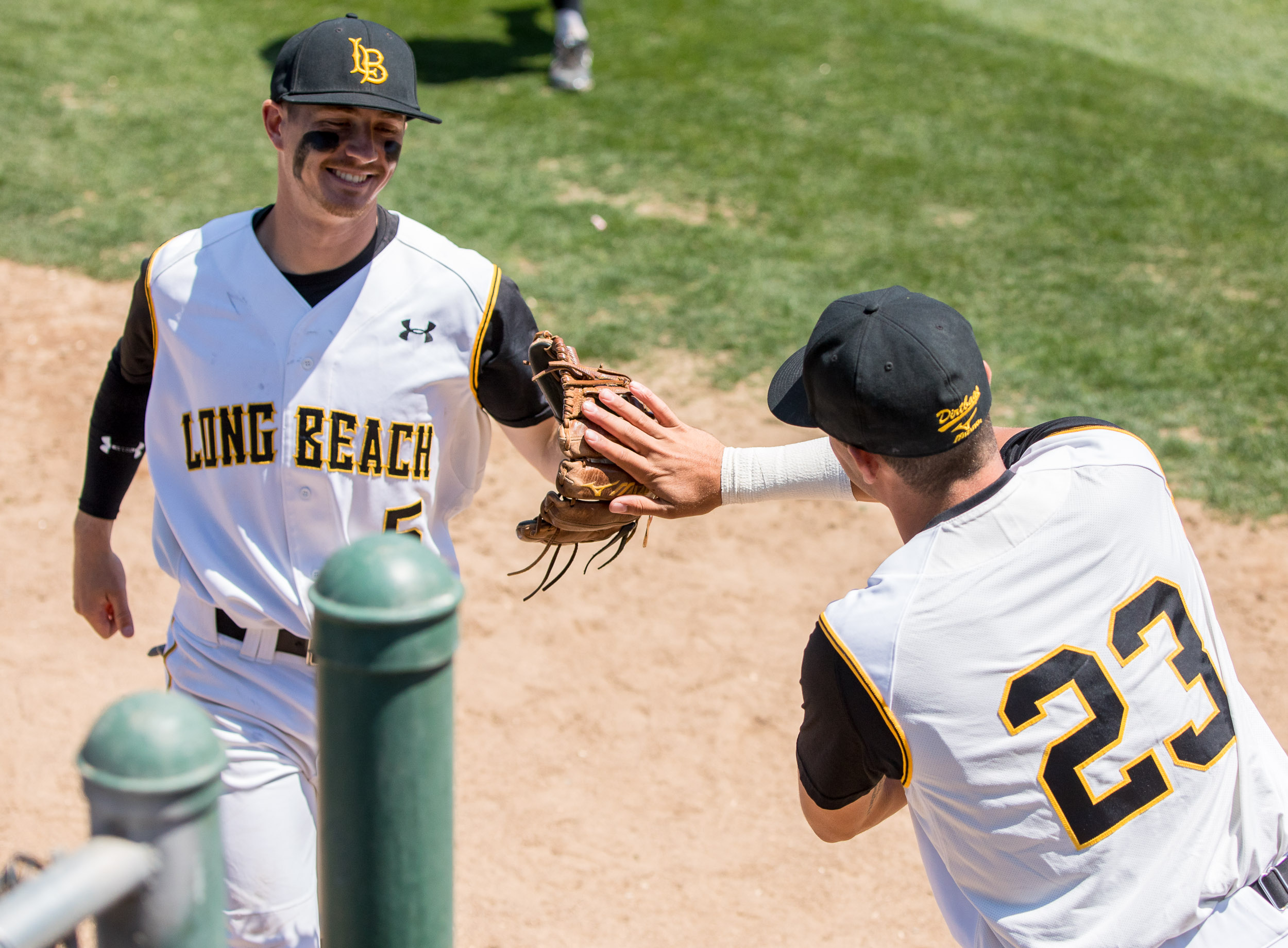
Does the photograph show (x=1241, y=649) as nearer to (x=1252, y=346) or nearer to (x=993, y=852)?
(x=1252, y=346)

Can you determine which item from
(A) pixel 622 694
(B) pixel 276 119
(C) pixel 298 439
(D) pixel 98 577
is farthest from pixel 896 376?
(A) pixel 622 694

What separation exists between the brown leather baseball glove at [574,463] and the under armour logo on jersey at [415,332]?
22 centimetres

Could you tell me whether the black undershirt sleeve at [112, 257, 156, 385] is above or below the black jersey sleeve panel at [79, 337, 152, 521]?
above

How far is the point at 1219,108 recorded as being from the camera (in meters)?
9.79

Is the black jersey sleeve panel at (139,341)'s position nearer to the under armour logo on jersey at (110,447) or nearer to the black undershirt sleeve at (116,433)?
the black undershirt sleeve at (116,433)

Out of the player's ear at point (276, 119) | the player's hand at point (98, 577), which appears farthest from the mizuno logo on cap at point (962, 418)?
the player's hand at point (98, 577)

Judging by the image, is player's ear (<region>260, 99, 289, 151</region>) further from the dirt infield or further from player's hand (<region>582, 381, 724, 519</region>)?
the dirt infield

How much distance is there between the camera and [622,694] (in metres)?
4.34

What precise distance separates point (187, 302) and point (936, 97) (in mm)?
8192

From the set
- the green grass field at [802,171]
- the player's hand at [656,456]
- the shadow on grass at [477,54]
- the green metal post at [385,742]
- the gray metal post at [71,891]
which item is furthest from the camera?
the shadow on grass at [477,54]

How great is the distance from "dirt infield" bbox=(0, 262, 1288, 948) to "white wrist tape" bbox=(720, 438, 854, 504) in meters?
1.49

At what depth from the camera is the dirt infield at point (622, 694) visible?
3.57 m

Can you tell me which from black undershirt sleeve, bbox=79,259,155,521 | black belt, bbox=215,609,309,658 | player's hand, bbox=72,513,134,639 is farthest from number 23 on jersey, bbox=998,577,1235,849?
player's hand, bbox=72,513,134,639

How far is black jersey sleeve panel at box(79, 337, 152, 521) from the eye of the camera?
2873 mm
